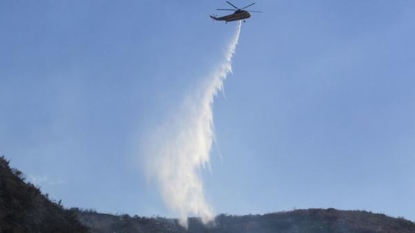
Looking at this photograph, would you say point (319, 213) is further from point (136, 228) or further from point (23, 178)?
point (23, 178)

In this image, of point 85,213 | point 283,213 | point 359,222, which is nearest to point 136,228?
point 85,213

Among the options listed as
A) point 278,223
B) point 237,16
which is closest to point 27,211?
point 278,223

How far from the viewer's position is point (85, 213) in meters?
49.2

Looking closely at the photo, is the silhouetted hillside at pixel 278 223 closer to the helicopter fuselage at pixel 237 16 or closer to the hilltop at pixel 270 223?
the hilltop at pixel 270 223

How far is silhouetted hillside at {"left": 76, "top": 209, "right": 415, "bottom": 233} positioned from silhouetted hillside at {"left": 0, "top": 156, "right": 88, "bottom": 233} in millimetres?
20216

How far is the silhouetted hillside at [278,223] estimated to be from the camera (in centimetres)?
4625

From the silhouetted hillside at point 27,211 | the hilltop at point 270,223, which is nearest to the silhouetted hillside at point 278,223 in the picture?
the hilltop at point 270,223

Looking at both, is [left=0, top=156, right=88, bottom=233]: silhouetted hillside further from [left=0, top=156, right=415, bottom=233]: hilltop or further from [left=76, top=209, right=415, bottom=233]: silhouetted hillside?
[left=76, top=209, right=415, bottom=233]: silhouetted hillside

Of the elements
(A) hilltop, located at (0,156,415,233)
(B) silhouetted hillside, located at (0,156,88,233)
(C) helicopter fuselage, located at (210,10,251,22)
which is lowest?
(B) silhouetted hillside, located at (0,156,88,233)

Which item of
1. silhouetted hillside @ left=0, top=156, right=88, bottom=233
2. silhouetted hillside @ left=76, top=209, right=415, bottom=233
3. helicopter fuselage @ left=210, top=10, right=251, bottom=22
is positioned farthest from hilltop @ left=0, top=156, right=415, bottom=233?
helicopter fuselage @ left=210, top=10, right=251, bottom=22

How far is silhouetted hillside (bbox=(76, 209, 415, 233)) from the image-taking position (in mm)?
46250

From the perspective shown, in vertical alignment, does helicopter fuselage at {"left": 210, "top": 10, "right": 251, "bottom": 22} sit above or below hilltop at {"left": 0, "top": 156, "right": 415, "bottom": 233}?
above

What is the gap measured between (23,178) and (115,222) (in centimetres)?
2304

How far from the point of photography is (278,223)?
49.9m
